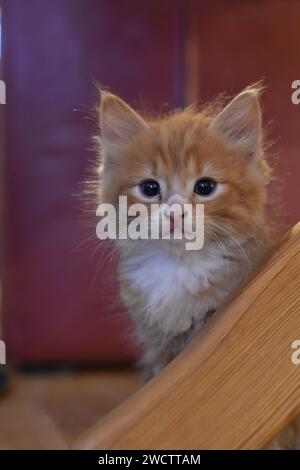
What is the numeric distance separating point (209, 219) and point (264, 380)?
0.31 meters

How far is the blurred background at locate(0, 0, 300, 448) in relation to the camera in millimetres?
1988

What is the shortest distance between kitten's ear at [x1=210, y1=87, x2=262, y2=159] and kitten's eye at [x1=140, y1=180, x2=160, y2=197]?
0.52ft

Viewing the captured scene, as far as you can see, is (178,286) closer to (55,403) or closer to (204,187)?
(204,187)

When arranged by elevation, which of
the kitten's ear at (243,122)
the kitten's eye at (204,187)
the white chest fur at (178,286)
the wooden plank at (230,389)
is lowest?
the wooden plank at (230,389)

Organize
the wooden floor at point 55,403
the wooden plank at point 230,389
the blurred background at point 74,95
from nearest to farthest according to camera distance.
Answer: the wooden plank at point 230,389
the wooden floor at point 55,403
the blurred background at point 74,95

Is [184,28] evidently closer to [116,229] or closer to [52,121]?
[52,121]

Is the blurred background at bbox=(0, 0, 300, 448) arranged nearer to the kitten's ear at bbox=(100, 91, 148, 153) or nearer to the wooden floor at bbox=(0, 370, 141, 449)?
the wooden floor at bbox=(0, 370, 141, 449)

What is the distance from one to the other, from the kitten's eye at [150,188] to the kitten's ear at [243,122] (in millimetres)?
158

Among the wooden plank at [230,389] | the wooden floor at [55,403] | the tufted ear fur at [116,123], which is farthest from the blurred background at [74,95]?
the wooden plank at [230,389]

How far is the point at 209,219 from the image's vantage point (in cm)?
106

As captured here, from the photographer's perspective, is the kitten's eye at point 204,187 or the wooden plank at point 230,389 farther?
the kitten's eye at point 204,187

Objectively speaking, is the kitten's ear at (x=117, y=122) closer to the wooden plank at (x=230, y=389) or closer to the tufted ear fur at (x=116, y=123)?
the tufted ear fur at (x=116, y=123)

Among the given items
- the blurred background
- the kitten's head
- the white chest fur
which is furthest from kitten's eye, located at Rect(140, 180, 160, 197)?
the blurred background

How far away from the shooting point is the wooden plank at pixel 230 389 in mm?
857
